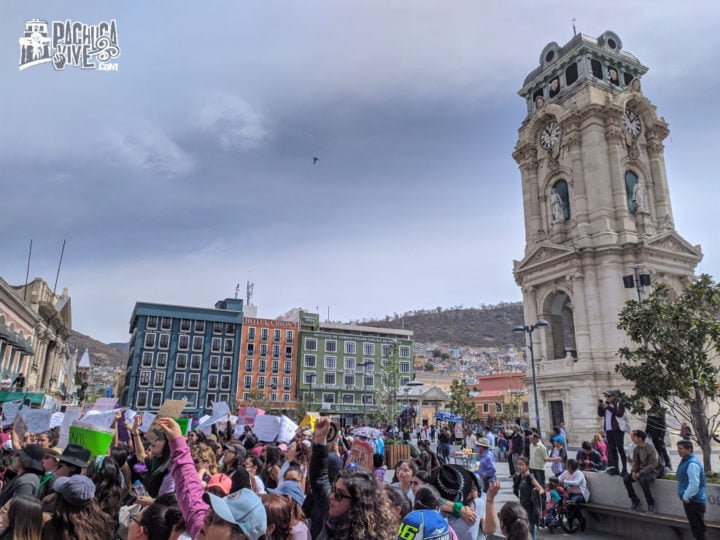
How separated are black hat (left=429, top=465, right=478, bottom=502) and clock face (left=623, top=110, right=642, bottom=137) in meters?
39.8

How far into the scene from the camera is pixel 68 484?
3898 millimetres

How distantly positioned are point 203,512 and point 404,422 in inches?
1737

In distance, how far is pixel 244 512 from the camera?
9.43ft

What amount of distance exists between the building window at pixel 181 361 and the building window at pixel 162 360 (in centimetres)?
145

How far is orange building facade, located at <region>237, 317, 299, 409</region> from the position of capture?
2771 inches

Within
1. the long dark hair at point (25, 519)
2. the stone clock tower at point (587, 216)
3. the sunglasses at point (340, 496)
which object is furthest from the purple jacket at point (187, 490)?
the stone clock tower at point (587, 216)

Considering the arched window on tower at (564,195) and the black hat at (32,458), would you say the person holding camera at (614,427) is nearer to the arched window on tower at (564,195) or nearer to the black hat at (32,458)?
the black hat at (32,458)

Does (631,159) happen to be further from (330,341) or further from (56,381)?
(56,381)

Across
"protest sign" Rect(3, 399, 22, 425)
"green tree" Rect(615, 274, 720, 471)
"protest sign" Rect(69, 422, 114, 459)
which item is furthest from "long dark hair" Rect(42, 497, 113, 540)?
"green tree" Rect(615, 274, 720, 471)

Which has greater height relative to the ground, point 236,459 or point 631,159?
point 631,159

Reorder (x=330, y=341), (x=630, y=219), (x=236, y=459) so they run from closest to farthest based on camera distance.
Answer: (x=236, y=459), (x=630, y=219), (x=330, y=341)

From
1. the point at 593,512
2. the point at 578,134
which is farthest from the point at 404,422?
the point at 593,512

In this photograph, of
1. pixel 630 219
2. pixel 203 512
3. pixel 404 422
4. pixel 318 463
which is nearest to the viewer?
pixel 203 512

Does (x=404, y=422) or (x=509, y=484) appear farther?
(x=404, y=422)
